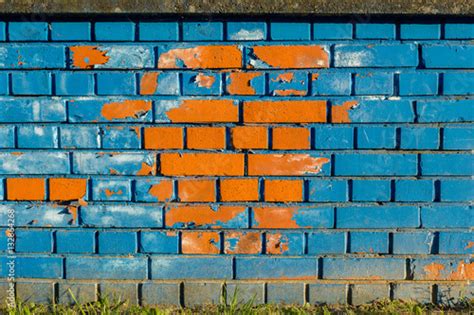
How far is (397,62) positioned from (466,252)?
0.91 meters

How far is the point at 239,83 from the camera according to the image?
2.28 meters

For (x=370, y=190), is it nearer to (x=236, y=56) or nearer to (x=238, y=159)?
(x=238, y=159)

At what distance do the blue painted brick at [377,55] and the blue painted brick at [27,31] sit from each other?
127cm

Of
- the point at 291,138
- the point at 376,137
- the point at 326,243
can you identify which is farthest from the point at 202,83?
the point at 326,243

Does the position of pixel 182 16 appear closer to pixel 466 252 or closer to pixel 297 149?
pixel 297 149

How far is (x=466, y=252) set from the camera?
7.73 feet

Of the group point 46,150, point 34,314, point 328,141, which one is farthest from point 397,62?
point 34,314

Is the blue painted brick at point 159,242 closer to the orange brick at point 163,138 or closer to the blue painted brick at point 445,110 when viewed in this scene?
the orange brick at point 163,138

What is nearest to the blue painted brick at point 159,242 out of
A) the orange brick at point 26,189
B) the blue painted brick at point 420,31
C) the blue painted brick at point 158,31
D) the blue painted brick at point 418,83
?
the orange brick at point 26,189

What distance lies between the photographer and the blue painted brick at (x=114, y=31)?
2260mm

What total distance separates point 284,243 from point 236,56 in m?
0.86

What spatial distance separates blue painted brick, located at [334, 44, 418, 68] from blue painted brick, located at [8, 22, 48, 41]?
127 cm

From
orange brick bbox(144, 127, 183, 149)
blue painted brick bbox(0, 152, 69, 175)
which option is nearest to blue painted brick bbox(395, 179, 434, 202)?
orange brick bbox(144, 127, 183, 149)

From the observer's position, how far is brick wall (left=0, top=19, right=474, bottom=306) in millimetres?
2268
